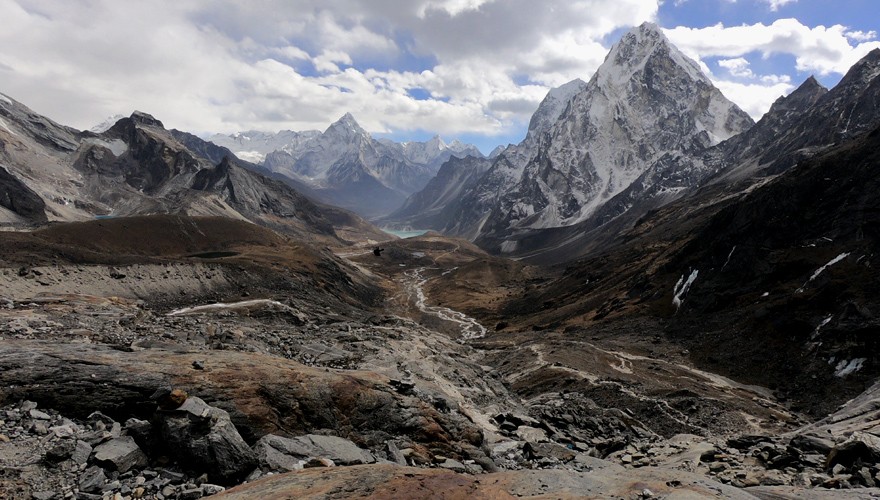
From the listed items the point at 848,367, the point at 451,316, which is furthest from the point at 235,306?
the point at 451,316

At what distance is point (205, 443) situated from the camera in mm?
15312

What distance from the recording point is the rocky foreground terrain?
573 inches

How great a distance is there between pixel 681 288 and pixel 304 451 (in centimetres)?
8216

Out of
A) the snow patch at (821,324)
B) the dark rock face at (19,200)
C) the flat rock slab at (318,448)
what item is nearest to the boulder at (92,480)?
the flat rock slab at (318,448)

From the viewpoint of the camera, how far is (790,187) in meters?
84.8

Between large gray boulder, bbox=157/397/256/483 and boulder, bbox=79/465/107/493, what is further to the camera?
large gray boulder, bbox=157/397/256/483

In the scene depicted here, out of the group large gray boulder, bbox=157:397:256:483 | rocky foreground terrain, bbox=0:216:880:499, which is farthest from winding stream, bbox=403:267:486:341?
large gray boulder, bbox=157:397:256:483

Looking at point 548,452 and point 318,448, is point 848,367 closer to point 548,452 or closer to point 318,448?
point 548,452

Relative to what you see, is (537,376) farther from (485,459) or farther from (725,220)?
(725,220)

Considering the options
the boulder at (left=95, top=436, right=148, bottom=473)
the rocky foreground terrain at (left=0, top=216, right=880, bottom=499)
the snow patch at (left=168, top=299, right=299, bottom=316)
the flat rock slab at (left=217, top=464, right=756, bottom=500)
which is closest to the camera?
the flat rock slab at (left=217, top=464, right=756, bottom=500)

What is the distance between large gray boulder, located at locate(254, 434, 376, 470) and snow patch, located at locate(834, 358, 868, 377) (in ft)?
159

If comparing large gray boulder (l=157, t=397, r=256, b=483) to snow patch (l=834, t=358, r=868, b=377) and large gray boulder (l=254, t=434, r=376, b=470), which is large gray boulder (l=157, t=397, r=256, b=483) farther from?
snow patch (l=834, t=358, r=868, b=377)

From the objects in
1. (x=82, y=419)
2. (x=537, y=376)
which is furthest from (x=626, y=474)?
(x=537, y=376)

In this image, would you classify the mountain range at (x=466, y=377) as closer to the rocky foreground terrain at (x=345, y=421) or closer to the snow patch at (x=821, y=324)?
the rocky foreground terrain at (x=345, y=421)
